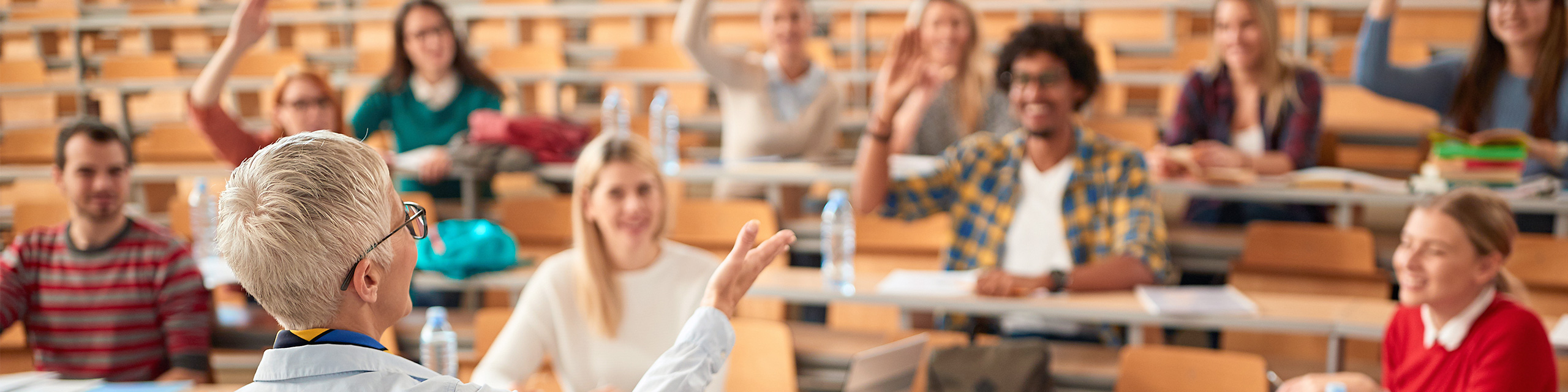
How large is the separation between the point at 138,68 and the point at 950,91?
16.4 feet

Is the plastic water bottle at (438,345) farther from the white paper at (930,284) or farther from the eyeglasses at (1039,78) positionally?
the eyeglasses at (1039,78)

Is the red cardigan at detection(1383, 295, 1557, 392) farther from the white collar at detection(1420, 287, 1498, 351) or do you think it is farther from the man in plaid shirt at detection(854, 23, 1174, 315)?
the man in plaid shirt at detection(854, 23, 1174, 315)

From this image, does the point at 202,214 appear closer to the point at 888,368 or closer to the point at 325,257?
the point at 888,368

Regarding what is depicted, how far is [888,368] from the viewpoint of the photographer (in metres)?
2.12

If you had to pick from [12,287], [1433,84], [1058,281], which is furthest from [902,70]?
[12,287]

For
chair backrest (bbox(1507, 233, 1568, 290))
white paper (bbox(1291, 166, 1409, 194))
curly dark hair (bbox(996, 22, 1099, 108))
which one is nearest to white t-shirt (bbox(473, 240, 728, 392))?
curly dark hair (bbox(996, 22, 1099, 108))

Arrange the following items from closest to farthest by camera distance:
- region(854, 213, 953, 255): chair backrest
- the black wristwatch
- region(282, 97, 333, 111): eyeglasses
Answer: the black wristwatch, region(282, 97, 333, 111): eyeglasses, region(854, 213, 953, 255): chair backrest

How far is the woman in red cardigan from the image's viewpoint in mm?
1758

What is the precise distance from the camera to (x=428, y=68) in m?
3.65

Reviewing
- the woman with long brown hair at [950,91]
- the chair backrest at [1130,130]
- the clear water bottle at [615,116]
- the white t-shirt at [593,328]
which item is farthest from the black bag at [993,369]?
the clear water bottle at [615,116]

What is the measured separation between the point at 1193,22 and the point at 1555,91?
338 cm

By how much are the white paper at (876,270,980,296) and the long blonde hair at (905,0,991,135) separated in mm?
1043

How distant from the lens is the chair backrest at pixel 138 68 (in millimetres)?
6145

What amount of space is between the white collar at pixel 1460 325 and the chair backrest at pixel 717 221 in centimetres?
177
